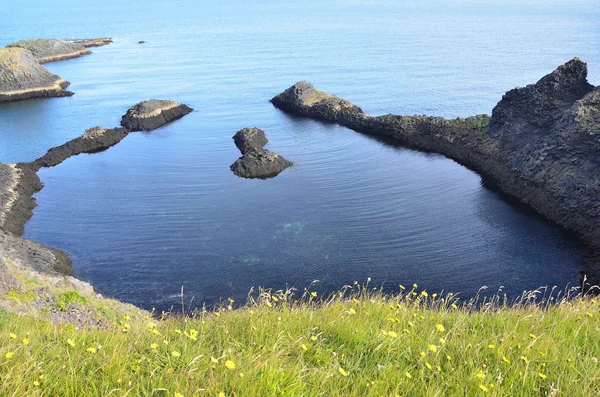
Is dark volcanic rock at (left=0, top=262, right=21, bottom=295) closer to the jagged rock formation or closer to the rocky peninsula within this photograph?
the jagged rock formation

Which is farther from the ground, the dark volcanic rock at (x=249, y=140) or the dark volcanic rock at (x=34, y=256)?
the dark volcanic rock at (x=249, y=140)

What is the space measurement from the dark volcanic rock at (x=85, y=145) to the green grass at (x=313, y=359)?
4580 centimetres

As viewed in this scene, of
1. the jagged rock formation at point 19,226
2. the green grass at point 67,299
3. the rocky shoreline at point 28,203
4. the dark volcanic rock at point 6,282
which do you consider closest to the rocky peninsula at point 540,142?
the green grass at point 67,299

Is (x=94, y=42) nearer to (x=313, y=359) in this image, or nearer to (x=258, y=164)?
(x=258, y=164)

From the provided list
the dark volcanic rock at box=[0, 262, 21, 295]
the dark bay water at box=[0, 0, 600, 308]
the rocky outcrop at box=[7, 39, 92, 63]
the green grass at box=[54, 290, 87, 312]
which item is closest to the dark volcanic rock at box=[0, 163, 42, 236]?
the dark bay water at box=[0, 0, 600, 308]

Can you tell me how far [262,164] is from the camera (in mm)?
45281

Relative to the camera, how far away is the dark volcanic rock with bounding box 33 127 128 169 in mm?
49047

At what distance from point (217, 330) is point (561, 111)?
44429 millimetres

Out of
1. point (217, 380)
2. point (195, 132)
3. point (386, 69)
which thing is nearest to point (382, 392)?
point (217, 380)

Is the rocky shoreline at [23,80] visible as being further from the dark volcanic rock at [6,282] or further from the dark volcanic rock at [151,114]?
the dark volcanic rock at [6,282]

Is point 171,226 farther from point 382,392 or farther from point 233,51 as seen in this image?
point 233,51

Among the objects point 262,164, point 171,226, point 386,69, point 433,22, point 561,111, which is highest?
point 433,22

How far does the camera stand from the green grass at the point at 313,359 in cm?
594

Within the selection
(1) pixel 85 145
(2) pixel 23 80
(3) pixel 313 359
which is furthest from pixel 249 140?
(2) pixel 23 80
